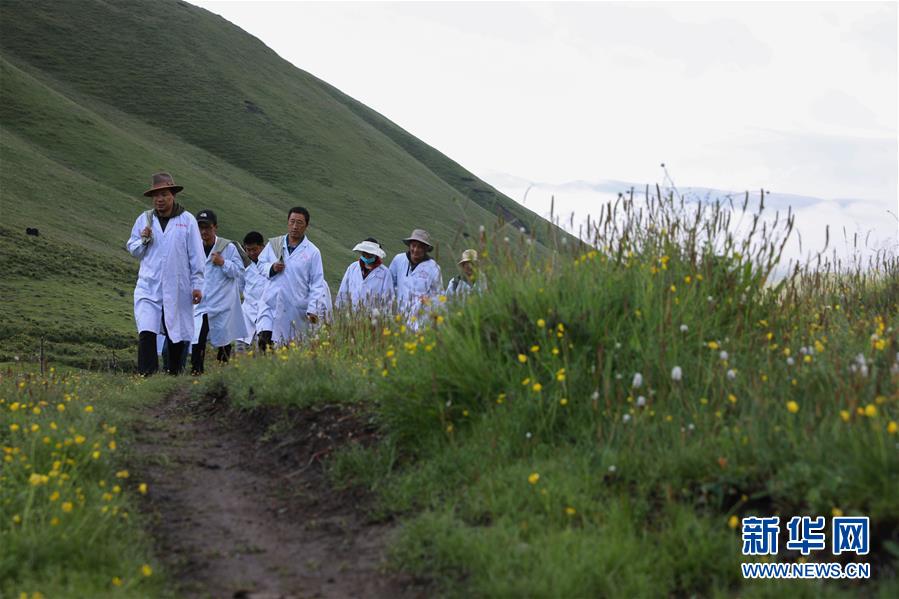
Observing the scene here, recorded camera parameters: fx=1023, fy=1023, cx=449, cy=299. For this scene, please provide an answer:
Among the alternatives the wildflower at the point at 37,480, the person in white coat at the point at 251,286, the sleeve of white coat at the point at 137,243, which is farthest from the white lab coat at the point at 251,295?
the wildflower at the point at 37,480

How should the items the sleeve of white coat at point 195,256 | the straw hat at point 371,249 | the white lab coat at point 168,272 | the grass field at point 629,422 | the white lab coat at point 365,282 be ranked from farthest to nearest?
the straw hat at point 371,249 → the white lab coat at point 365,282 → the sleeve of white coat at point 195,256 → the white lab coat at point 168,272 → the grass field at point 629,422

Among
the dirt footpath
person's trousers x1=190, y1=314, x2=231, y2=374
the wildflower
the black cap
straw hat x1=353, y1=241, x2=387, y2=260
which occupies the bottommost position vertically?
the dirt footpath

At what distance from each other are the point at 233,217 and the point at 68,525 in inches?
2369

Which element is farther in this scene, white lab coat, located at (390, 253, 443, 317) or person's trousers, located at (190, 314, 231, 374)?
person's trousers, located at (190, 314, 231, 374)

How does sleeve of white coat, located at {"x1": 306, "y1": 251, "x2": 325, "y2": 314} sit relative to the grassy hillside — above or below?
below

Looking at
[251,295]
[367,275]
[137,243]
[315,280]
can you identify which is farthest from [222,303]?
[137,243]

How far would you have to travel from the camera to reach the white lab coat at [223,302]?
1591cm

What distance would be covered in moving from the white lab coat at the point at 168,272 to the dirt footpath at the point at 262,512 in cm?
454

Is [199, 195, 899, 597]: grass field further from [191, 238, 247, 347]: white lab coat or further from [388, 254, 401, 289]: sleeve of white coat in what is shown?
[191, 238, 247, 347]: white lab coat

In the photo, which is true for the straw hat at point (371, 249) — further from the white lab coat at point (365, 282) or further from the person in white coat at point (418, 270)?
the person in white coat at point (418, 270)

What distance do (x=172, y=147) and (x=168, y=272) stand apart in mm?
69327

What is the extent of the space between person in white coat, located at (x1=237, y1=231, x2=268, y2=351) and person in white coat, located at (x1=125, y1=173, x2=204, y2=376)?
2.93m

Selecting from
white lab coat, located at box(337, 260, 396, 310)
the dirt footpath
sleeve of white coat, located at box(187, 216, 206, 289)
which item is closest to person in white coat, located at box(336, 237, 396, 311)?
white lab coat, located at box(337, 260, 396, 310)

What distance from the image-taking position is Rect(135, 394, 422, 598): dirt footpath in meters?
5.00
